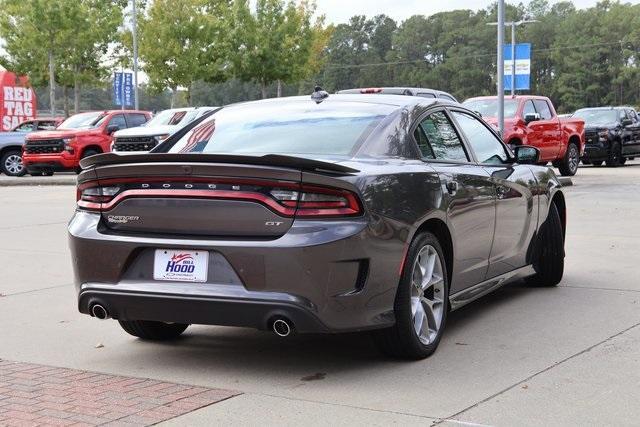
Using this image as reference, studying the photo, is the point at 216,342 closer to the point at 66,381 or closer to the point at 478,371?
the point at 66,381

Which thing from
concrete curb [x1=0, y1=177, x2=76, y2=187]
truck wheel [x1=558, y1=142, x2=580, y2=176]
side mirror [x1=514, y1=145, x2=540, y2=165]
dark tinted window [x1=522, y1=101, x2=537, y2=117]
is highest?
dark tinted window [x1=522, y1=101, x2=537, y2=117]

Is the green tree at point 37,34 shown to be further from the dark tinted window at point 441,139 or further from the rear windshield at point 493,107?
the dark tinted window at point 441,139

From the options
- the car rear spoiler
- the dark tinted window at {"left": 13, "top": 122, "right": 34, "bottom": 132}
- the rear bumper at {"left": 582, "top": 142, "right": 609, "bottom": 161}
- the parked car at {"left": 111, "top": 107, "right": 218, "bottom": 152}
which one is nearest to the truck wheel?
the rear bumper at {"left": 582, "top": 142, "right": 609, "bottom": 161}

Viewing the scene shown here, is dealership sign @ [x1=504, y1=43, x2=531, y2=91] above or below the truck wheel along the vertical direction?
above

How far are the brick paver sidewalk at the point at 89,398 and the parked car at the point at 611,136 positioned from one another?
23438 mm

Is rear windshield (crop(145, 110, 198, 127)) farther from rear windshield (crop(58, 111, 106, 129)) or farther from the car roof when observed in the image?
the car roof

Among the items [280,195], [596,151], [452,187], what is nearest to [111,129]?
[596,151]

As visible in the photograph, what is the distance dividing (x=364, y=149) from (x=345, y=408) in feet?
5.19

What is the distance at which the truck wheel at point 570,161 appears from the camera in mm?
23281

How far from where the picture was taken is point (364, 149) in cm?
560

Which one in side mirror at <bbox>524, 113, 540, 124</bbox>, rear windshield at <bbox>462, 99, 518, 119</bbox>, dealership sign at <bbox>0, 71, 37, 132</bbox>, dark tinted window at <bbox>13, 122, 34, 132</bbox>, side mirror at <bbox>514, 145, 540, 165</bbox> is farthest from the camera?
dealership sign at <bbox>0, 71, 37, 132</bbox>

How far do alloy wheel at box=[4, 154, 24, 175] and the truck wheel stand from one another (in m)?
15.0

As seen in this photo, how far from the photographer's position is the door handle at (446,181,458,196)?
5919 mm

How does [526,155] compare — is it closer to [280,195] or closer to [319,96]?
[319,96]
